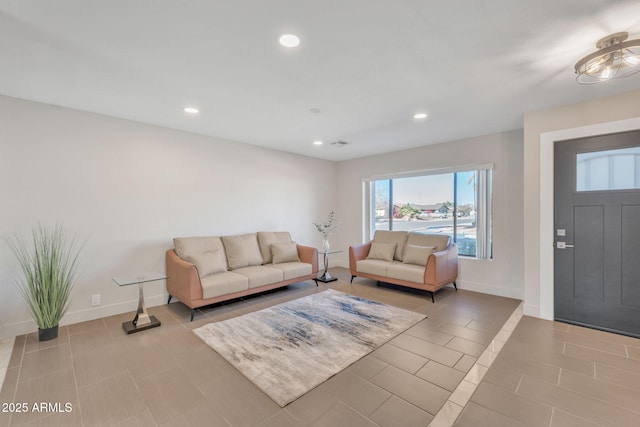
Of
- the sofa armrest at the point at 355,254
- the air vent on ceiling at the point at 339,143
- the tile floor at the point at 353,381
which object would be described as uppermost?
the air vent on ceiling at the point at 339,143

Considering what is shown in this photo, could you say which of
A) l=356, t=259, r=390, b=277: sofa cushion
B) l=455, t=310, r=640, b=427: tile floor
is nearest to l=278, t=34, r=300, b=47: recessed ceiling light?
l=455, t=310, r=640, b=427: tile floor

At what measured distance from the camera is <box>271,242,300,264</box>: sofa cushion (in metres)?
4.61

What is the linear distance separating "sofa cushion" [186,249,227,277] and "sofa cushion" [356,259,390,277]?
89.9 inches

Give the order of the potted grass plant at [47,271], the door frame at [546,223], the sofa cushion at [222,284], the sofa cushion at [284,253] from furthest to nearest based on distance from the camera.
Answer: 1. the sofa cushion at [284,253]
2. the sofa cushion at [222,284]
3. the door frame at [546,223]
4. the potted grass plant at [47,271]

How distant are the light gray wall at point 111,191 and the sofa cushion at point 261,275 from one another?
0.87m

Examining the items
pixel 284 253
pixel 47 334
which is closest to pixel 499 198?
pixel 284 253

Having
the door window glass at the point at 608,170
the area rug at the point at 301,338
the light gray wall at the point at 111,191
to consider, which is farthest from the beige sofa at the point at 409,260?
the light gray wall at the point at 111,191

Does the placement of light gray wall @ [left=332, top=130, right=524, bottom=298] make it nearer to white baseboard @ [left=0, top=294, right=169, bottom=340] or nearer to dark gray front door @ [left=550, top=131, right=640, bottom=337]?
dark gray front door @ [left=550, top=131, right=640, bottom=337]

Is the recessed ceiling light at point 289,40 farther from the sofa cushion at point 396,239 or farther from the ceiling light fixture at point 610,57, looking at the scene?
the sofa cushion at point 396,239

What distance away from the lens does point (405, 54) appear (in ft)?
6.89

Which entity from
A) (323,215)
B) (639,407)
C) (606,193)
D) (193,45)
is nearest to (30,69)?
(193,45)

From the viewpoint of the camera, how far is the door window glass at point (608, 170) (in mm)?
2781

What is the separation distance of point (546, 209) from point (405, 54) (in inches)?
104

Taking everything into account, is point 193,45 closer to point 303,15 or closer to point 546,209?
point 303,15
